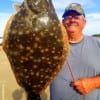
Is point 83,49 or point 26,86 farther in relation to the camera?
point 83,49

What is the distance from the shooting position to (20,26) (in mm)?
3170

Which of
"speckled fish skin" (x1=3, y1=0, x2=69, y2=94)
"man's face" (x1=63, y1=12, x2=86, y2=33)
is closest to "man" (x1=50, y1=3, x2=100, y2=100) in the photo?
"man's face" (x1=63, y1=12, x2=86, y2=33)

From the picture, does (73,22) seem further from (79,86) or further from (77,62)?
(79,86)

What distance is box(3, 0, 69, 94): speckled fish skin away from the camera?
3154 mm

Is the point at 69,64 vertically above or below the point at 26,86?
below

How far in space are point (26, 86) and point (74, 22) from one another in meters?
1.77

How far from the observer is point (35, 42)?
315 centimetres

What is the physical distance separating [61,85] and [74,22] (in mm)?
789

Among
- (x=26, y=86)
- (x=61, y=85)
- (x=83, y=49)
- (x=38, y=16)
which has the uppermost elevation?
(x=38, y=16)

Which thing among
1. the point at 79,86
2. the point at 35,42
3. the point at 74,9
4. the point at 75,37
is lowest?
the point at 79,86

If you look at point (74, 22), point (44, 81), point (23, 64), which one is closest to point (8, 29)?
point (23, 64)

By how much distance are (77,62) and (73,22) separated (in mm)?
517

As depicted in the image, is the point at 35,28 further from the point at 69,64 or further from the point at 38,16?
the point at 69,64

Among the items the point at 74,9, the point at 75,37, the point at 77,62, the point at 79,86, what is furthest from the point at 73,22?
the point at 79,86
